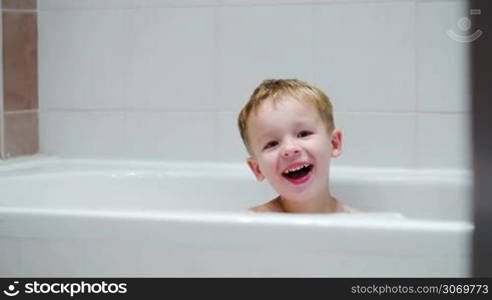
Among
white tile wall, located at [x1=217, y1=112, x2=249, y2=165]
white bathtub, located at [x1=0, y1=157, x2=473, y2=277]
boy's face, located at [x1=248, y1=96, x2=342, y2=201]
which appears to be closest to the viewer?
white bathtub, located at [x1=0, y1=157, x2=473, y2=277]

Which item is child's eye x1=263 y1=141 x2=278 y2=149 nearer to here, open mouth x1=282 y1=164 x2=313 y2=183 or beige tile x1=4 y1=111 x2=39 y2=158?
open mouth x1=282 y1=164 x2=313 y2=183

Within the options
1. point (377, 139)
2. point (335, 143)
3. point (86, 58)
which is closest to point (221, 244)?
point (335, 143)

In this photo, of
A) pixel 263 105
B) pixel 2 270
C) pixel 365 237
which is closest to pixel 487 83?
pixel 365 237

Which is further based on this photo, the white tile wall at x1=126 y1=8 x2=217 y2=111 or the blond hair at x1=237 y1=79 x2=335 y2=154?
the white tile wall at x1=126 y1=8 x2=217 y2=111

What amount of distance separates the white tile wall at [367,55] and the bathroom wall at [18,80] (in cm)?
73

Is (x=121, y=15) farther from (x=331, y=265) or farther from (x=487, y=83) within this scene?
(x=487, y=83)

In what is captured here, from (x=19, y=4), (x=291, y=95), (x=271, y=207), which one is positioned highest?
(x=19, y=4)

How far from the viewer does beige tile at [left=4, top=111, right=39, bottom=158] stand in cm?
179

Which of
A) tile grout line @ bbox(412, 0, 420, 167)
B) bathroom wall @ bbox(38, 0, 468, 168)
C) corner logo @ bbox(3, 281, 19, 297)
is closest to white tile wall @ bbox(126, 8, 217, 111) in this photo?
bathroom wall @ bbox(38, 0, 468, 168)

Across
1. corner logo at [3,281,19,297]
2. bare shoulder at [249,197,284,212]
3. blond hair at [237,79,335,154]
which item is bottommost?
bare shoulder at [249,197,284,212]

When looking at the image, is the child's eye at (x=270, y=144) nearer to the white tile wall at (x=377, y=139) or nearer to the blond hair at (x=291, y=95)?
the blond hair at (x=291, y=95)

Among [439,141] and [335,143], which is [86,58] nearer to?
[335,143]

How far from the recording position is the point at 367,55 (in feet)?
5.44

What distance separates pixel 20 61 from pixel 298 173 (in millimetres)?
844
